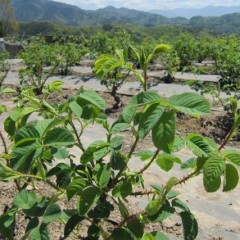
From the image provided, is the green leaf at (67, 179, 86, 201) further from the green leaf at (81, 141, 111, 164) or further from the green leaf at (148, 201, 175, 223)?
the green leaf at (148, 201, 175, 223)

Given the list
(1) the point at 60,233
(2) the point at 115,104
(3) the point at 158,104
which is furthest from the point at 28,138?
(2) the point at 115,104

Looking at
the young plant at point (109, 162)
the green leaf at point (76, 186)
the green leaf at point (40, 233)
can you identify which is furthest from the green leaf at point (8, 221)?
the green leaf at point (76, 186)

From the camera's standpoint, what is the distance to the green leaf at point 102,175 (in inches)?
50.5

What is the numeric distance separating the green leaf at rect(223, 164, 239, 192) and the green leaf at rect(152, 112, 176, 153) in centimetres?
25

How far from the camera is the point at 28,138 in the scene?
1194mm

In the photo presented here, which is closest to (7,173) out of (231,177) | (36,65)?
(231,177)

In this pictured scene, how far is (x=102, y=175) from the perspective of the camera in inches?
51.6

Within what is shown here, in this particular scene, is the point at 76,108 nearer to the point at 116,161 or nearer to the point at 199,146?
the point at 116,161

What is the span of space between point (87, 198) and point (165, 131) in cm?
41

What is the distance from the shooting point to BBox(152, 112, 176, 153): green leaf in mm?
1004

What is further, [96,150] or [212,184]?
[96,150]

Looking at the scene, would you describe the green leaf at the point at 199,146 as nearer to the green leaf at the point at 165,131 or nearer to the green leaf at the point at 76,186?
the green leaf at the point at 165,131

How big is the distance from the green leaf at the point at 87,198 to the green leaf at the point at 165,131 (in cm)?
36

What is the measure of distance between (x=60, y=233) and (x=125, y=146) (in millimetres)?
1904
